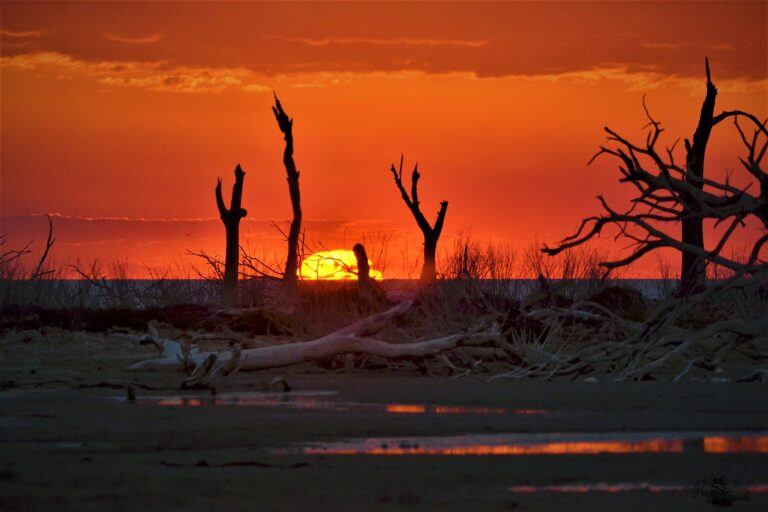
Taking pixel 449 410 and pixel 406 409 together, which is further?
pixel 406 409

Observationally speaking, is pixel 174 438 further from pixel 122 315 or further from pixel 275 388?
pixel 122 315

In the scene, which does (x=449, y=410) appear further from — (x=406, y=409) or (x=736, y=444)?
(x=736, y=444)

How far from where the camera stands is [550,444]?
8578 millimetres

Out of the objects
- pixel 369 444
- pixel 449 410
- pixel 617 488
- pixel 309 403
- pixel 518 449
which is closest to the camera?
pixel 617 488

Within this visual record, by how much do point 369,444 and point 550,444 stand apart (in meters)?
1.31

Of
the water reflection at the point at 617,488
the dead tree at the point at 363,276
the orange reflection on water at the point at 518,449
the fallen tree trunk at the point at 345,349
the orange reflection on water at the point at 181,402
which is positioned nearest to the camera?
the water reflection at the point at 617,488

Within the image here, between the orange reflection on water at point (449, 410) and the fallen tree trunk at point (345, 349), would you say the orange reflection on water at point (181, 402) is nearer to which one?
the orange reflection on water at point (449, 410)

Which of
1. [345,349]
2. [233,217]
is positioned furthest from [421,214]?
[345,349]

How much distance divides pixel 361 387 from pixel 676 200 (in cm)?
397

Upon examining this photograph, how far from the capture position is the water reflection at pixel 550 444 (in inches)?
323

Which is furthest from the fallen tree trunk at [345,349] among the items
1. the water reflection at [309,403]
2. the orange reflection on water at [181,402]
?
the orange reflection on water at [181,402]

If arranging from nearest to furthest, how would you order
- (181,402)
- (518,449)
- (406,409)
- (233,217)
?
(518,449), (406,409), (181,402), (233,217)

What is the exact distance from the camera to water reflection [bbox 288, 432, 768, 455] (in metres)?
8.20

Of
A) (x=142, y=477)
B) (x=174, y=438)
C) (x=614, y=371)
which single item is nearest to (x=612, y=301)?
(x=614, y=371)
